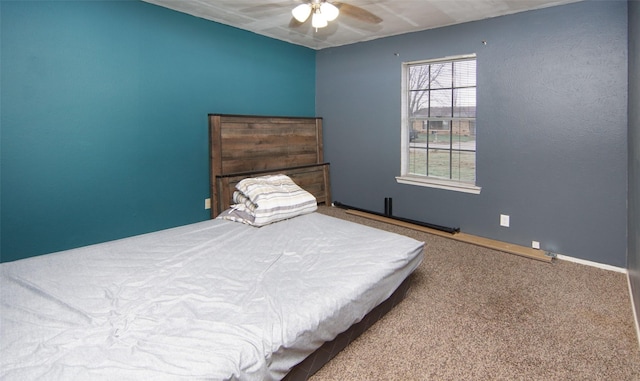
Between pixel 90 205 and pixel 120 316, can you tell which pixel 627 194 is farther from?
pixel 90 205

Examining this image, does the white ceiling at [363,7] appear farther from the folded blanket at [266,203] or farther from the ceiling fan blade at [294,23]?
the folded blanket at [266,203]

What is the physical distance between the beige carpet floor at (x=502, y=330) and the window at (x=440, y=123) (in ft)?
4.23

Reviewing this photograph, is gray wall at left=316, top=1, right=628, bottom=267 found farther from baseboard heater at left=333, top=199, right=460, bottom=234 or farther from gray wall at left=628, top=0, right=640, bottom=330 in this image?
gray wall at left=628, top=0, right=640, bottom=330

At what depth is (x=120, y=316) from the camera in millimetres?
1515

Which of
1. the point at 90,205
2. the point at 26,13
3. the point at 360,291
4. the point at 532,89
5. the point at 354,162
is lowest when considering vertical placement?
the point at 360,291

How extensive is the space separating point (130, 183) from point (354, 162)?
2.76 meters

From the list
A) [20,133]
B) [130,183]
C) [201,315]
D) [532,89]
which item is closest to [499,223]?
[532,89]

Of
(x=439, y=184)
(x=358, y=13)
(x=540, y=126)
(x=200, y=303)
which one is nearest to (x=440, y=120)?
(x=439, y=184)

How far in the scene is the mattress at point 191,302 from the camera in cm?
125

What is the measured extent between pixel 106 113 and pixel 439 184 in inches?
136

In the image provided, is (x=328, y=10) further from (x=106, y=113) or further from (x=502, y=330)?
(x=502, y=330)

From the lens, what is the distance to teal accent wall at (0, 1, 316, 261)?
267 cm

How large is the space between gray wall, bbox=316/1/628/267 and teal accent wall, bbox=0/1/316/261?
218 cm

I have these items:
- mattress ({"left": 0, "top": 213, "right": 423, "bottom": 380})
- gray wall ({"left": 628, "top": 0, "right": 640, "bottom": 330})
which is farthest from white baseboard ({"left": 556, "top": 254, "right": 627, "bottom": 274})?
mattress ({"left": 0, "top": 213, "right": 423, "bottom": 380})
